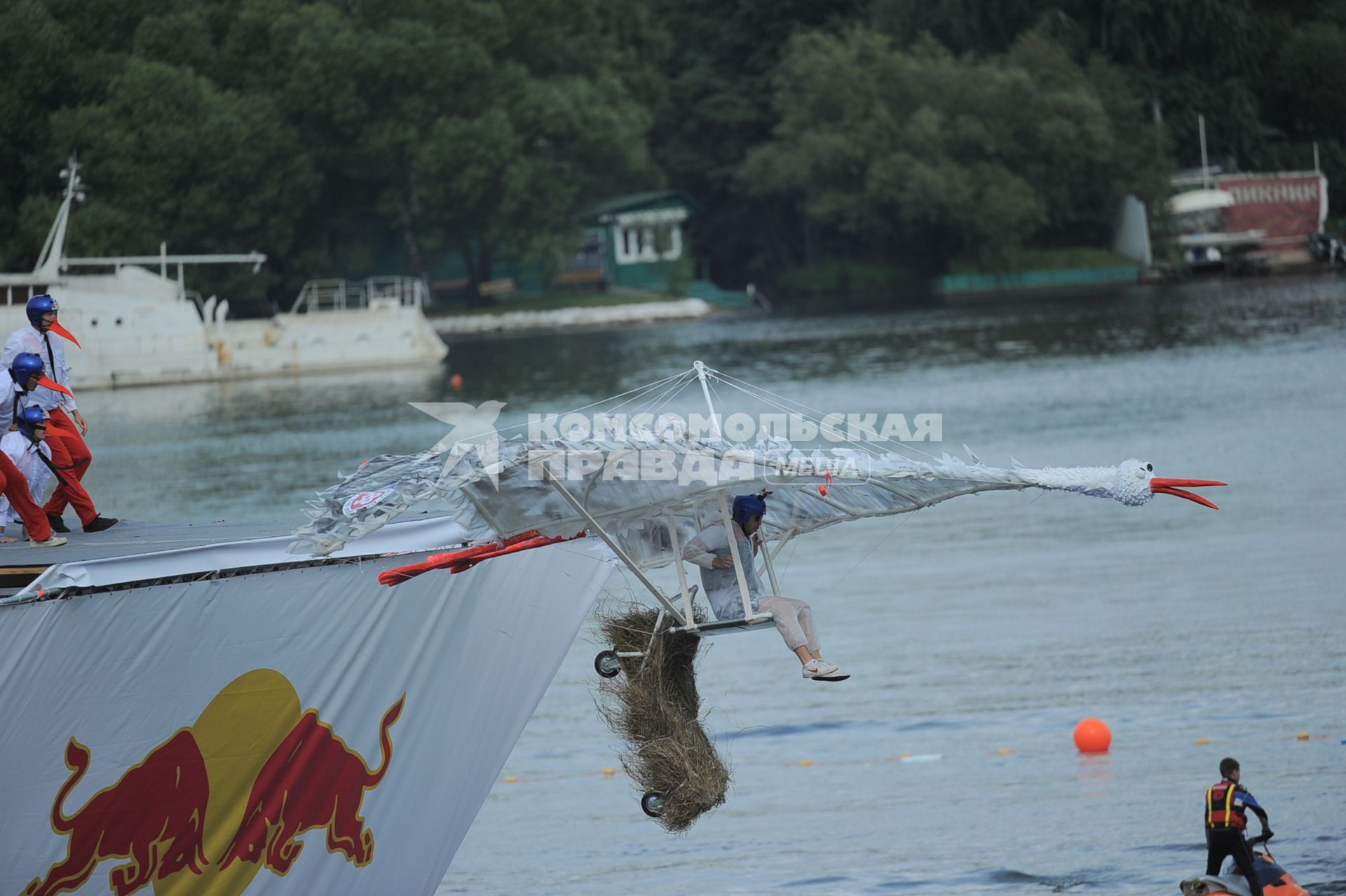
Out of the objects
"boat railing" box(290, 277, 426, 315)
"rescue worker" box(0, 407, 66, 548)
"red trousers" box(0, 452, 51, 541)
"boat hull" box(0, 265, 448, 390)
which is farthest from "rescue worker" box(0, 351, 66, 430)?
"boat railing" box(290, 277, 426, 315)

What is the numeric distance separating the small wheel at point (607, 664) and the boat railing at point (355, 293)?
7176cm

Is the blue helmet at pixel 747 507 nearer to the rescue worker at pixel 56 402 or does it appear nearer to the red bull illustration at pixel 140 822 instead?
the red bull illustration at pixel 140 822

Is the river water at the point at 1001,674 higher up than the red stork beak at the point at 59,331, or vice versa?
the red stork beak at the point at 59,331

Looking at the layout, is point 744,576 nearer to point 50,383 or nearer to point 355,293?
point 50,383

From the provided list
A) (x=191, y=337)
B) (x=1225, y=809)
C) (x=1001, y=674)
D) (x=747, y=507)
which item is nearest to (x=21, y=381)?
(x=747, y=507)

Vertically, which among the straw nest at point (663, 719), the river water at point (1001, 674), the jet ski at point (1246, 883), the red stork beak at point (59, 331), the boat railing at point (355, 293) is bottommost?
the river water at point (1001, 674)

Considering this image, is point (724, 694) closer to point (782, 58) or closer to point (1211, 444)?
point (1211, 444)

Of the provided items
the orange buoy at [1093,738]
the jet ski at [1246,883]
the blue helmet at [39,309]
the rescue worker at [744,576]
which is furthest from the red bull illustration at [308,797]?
the orange buoy at [1093,738]

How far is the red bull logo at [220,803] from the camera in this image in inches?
599

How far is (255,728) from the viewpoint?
15.6 meters

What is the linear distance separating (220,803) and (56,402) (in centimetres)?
439

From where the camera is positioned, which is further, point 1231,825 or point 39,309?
point 39,309

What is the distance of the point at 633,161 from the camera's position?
319 feet

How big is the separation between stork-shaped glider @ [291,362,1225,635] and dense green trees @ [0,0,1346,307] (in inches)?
2910
